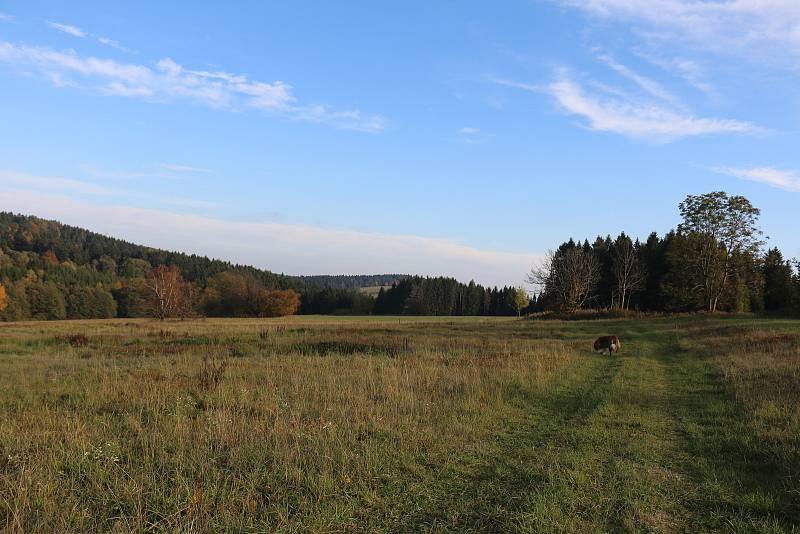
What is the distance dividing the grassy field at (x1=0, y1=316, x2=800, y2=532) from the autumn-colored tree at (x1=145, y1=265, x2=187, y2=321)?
53.1 metres

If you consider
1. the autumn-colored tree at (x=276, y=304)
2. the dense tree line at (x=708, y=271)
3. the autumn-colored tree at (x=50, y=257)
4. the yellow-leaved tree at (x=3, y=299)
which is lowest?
the yellow-leaved tree at (x=3, y=299)

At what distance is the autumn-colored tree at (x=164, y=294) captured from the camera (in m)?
61.9

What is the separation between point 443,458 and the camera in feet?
21.0

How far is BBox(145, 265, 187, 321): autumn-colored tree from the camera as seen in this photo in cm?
6194

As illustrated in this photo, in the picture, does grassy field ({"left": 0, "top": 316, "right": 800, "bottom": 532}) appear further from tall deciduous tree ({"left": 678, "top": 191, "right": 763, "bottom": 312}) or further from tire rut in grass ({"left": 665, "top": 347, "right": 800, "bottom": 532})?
tall deciduous tree ({"left": 678, "top": 191, "right": 763, "bottom": 312})

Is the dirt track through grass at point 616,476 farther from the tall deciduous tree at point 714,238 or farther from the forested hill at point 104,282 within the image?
the forested hill at point 104,282

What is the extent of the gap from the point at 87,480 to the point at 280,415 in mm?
3214

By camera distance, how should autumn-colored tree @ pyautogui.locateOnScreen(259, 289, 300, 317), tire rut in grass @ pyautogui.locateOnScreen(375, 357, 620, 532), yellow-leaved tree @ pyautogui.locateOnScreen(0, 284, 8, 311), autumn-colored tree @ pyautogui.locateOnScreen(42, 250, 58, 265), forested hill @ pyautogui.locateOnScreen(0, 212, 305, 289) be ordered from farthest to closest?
forested hill @ pyautogui.locateOnScreen(0, 212, 305, 289) → autumn-colored tree @ pyautogui.locateOnScreen(42, 250, 58, 265) → autumn-colored tree @ pyautogui.locateOnScreen(259, 289, 300, 317) → yellow-leaved tree @ pyautogui.locateOnScreen(0, 284, 8, 311) → tire rut in grass @ pyautogui.locateOnScreen(375, 357, 620, 532)

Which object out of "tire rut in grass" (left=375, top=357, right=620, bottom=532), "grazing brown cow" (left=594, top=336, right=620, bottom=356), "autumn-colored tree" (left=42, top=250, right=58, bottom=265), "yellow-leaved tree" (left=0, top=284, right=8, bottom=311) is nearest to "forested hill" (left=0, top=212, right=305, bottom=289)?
"autumn-colored tree" (left=42, top=250, right=58, bottom=265)

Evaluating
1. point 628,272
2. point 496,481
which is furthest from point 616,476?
point 628,272

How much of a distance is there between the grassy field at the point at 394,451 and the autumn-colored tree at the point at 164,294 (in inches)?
2090

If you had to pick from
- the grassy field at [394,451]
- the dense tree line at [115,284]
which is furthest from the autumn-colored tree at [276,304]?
the grassy field at [394,451]

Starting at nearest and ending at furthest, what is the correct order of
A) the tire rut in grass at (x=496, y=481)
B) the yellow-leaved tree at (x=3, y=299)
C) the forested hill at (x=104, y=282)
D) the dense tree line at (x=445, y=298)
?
the tire rut in grass at (x=496, y=481) → the yellow-leaved tree at (x=3, y=299) → the forested hill at (x=104, y=282) → the dense tree line at (x=445, y=298)

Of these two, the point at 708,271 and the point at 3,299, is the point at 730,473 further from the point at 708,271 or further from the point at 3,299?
the point at 3,299
